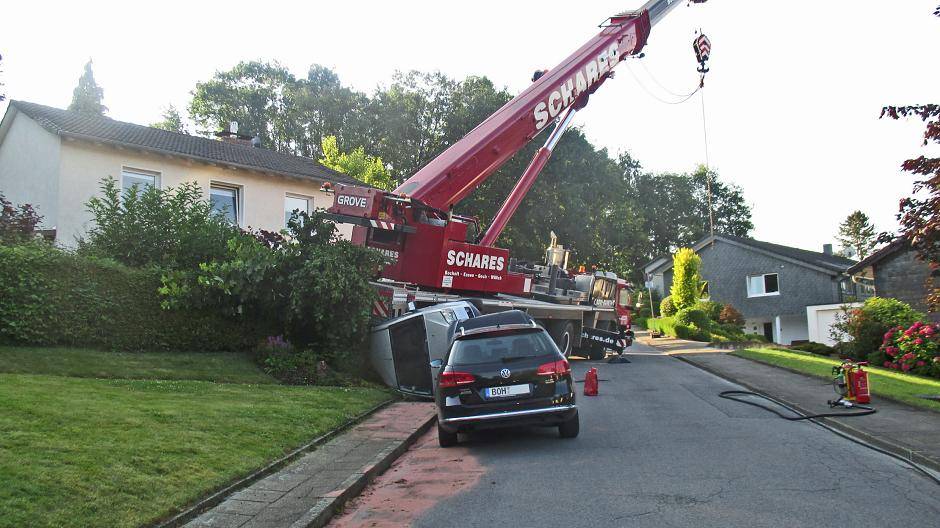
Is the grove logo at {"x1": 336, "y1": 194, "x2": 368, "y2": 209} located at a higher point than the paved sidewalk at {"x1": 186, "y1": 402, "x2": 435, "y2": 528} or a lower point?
higher

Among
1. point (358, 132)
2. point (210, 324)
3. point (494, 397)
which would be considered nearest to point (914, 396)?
point (494, 397)

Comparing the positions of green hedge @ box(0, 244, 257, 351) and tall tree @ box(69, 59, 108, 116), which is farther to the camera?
tall tree @ box(69, 59, 108, 116)

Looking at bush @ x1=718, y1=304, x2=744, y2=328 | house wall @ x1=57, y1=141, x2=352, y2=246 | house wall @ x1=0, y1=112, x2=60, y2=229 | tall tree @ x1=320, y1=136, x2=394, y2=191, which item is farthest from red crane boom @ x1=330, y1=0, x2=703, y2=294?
bush @ x1=718, y1=304, x2=744, y2=328

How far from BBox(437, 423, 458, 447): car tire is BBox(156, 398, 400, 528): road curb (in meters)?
1.42

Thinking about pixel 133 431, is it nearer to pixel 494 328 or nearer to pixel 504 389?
pixel 504 389

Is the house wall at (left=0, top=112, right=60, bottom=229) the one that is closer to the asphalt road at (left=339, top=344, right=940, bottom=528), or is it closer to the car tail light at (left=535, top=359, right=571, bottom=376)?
the asphalt road at (left=339, top=344, right=940, bottom=528)

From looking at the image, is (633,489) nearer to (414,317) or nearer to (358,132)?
(414,317)

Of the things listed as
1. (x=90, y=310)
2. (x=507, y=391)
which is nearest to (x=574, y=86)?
(x=507, y=391)

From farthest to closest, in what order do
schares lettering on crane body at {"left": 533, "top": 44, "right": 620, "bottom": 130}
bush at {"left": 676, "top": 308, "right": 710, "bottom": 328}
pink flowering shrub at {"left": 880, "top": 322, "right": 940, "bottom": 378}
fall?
bush at {"left": 676, "top": 308, "right": 710, "bottom": 328} → schares lettering on crane body at {"left": 533, "top": 44, "right": 620, "bottom": 130} → pink flowering shrub at {"left": 880, "top": 322, "right": 940, "bottom": 378}

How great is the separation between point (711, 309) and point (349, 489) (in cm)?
3350

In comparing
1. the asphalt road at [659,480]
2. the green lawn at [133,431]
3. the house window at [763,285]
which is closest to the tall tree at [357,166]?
the house window at [763,285]

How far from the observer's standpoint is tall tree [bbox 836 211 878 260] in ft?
251

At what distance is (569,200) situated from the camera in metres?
41.3

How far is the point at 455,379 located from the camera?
9.50 m
